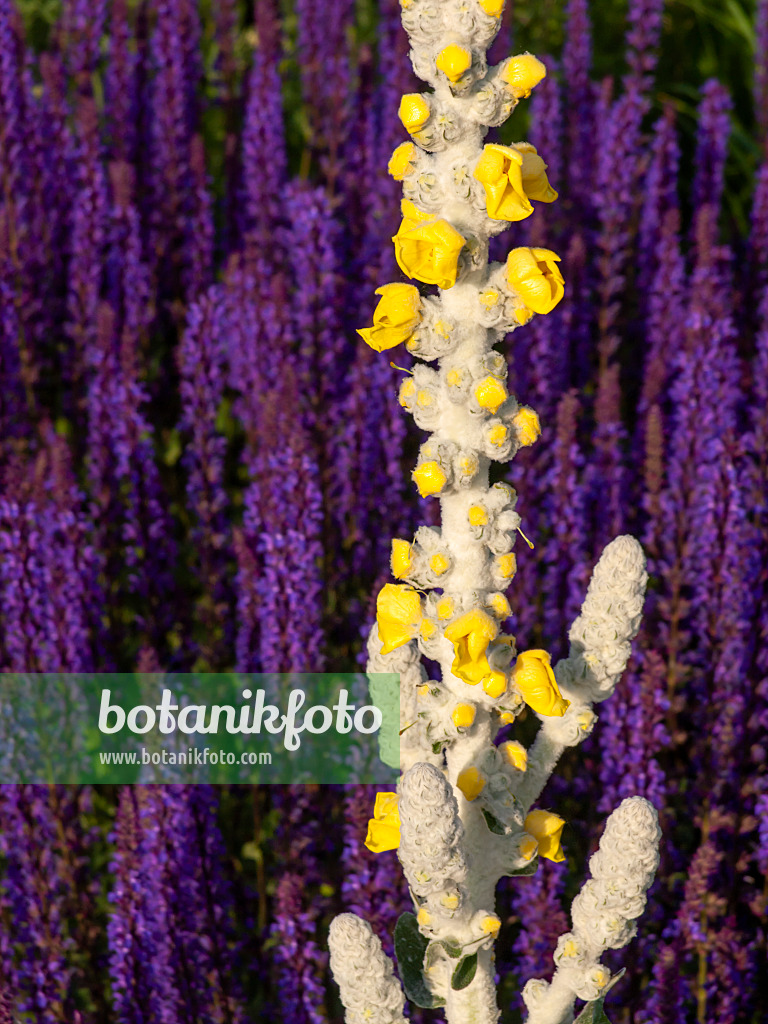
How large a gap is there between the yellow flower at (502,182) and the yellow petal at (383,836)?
1.04 metres

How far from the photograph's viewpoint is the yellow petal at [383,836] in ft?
7.33

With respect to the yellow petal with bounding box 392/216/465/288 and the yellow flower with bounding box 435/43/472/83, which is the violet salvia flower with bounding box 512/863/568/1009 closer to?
the yellow petal with bounding box 392/216/465/288

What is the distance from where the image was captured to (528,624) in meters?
4.03

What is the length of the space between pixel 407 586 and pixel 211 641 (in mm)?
2241

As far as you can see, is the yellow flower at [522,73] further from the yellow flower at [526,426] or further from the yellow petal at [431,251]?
the yellow flower at [526,426]

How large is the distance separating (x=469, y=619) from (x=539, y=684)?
17cm

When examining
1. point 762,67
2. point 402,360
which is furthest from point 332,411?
point 762,67

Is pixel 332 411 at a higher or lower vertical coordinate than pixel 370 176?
lower

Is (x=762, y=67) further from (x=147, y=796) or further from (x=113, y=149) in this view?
(x=147, y=796)

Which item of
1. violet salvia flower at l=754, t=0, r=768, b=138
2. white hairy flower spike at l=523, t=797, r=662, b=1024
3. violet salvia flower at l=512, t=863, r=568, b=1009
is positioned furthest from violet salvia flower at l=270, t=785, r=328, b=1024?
violet salvia flower at l=754, t=0, r=768, b=138

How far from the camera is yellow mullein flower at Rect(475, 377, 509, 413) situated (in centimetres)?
201

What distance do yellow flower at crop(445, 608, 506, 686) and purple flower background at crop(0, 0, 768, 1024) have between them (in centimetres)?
54

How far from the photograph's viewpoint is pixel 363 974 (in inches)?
83.7

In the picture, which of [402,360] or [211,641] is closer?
[211,641]
